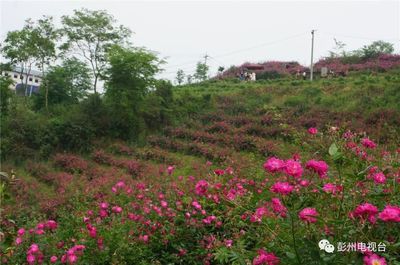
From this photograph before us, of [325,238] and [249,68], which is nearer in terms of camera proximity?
[325,238]

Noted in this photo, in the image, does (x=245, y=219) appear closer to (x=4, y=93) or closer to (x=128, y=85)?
(x=128, y=85)

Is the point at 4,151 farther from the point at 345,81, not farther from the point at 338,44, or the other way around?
the point at 338,44

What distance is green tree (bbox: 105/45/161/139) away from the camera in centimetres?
1477

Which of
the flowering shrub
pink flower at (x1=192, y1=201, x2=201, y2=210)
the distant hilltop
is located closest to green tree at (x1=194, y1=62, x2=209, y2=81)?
the distant hilltop

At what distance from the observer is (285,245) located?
8.09 feet

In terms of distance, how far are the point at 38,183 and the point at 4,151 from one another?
3.26m

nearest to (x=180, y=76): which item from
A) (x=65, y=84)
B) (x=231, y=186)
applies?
(x=65, y=84)

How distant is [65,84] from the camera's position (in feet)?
63.4

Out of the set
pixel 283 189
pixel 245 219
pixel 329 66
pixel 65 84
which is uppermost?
pixel 329 66

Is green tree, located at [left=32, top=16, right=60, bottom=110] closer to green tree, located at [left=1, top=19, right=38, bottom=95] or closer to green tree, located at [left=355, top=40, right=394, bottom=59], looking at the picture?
green tree, located at [left=1, top=19, right=38, bottom=95]

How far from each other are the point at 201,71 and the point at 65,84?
13.0 metres

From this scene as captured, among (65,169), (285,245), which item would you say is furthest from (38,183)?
(285,245)

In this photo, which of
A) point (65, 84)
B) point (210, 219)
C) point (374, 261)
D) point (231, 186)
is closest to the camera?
point (374, 261)

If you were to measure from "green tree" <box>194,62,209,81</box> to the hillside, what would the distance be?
754 cm
